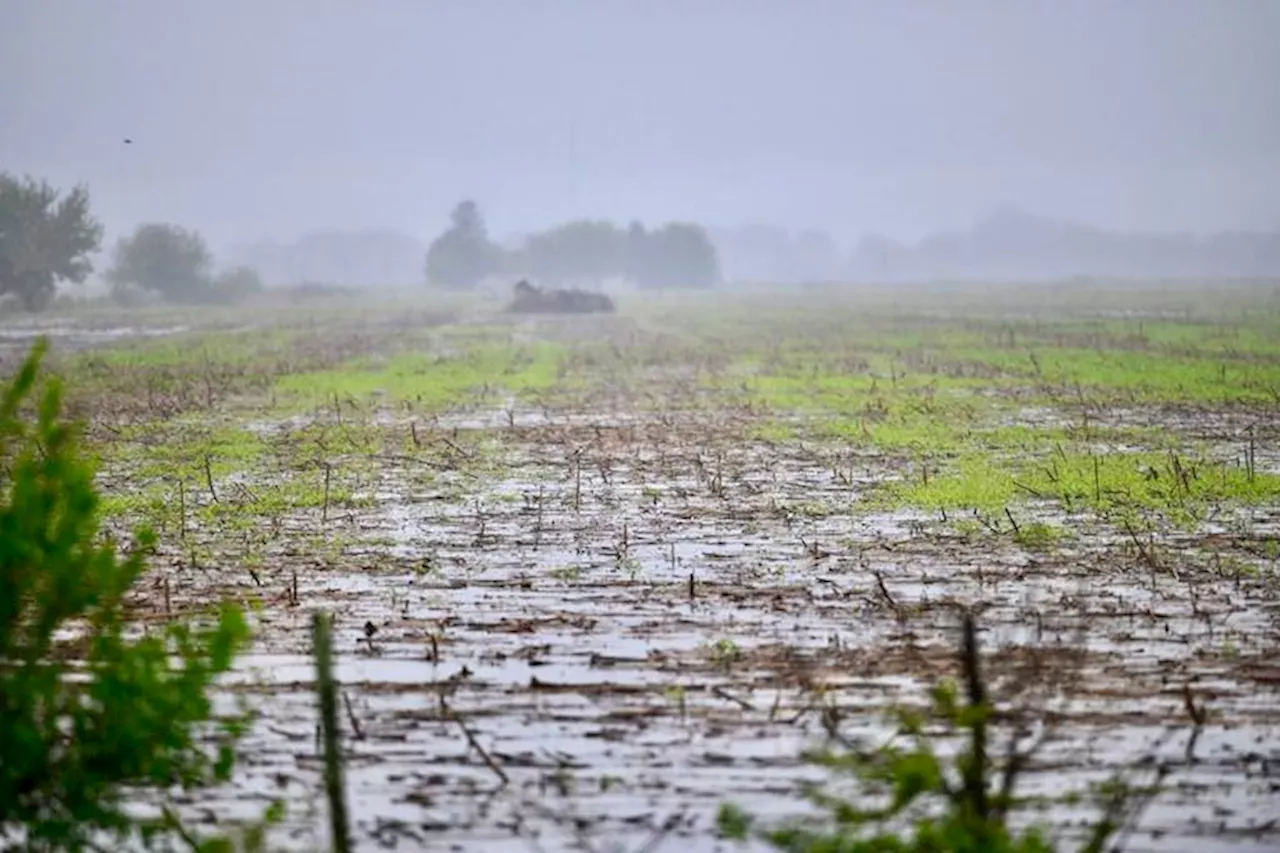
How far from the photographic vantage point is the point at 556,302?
79938mm

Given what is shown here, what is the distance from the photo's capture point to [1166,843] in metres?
6.71

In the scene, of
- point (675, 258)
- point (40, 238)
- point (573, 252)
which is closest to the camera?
point (40, 238)

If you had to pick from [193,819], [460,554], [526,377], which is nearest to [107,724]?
[193,819]

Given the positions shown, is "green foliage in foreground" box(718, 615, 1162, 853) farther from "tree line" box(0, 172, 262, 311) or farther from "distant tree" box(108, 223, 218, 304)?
"distant tree" box(108, 223, 218, 304)

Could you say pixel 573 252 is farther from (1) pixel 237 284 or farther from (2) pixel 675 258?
(1) pixel 237 284

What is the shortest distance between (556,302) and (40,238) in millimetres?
25966

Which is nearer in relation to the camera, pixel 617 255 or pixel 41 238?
pixel 41 238

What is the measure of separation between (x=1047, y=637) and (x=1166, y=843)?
10.2 ft

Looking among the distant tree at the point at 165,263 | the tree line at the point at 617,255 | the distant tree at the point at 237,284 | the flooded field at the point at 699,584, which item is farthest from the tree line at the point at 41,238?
the tree line at the point at 617,255

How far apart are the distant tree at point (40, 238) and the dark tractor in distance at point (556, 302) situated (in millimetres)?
21577

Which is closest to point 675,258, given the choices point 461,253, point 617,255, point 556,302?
point 617,255

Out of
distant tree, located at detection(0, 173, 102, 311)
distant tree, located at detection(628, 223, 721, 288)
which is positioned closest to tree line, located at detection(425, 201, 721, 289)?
distant tree, located at detection(628, 223, 721, 288)

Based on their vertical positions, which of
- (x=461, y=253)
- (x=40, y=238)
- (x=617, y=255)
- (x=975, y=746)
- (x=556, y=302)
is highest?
(x=617, y=255)

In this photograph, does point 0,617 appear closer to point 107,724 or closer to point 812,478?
point 107,724
